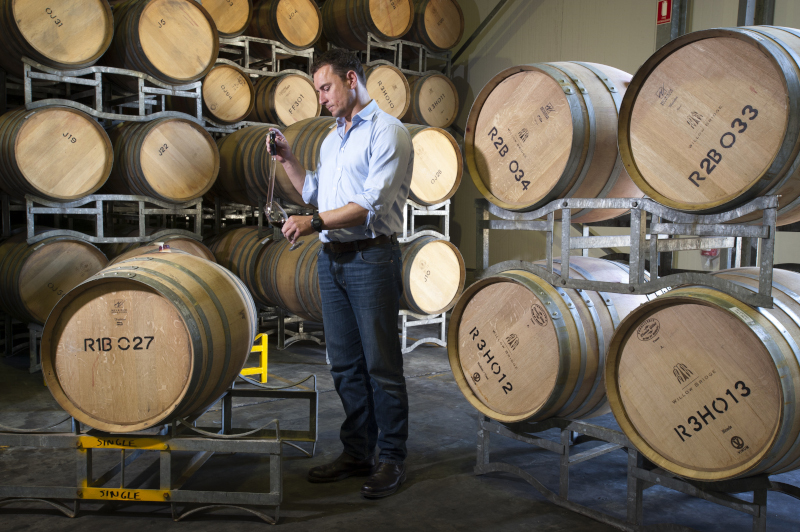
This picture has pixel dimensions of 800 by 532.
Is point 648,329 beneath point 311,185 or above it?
beneath

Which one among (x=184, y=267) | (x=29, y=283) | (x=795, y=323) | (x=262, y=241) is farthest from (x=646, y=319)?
(x=29, y=283)

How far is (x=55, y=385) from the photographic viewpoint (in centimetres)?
286

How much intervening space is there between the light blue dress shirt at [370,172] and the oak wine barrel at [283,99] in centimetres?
435

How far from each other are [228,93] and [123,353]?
4.79 meters

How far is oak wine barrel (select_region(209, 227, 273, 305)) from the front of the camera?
6.37 meters

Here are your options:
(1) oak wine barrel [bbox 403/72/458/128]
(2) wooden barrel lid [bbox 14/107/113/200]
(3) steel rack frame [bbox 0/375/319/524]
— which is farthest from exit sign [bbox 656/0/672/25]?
(3) steel rack frame [bbox 0/375/319/524]

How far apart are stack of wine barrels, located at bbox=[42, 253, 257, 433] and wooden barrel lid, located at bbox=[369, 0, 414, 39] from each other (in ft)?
19.6

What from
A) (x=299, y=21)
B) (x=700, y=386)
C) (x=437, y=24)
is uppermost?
(x=437, y=24)

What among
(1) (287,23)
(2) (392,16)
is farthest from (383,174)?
(2) (392,16)

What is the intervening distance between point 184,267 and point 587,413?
203 centimetres

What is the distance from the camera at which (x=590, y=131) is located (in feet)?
9.38

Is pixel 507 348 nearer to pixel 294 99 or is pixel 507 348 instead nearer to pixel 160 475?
pixel 160 475

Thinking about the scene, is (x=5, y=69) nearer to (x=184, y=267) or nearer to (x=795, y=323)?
(x=184, y=267)

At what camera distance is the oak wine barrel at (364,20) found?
797cm
